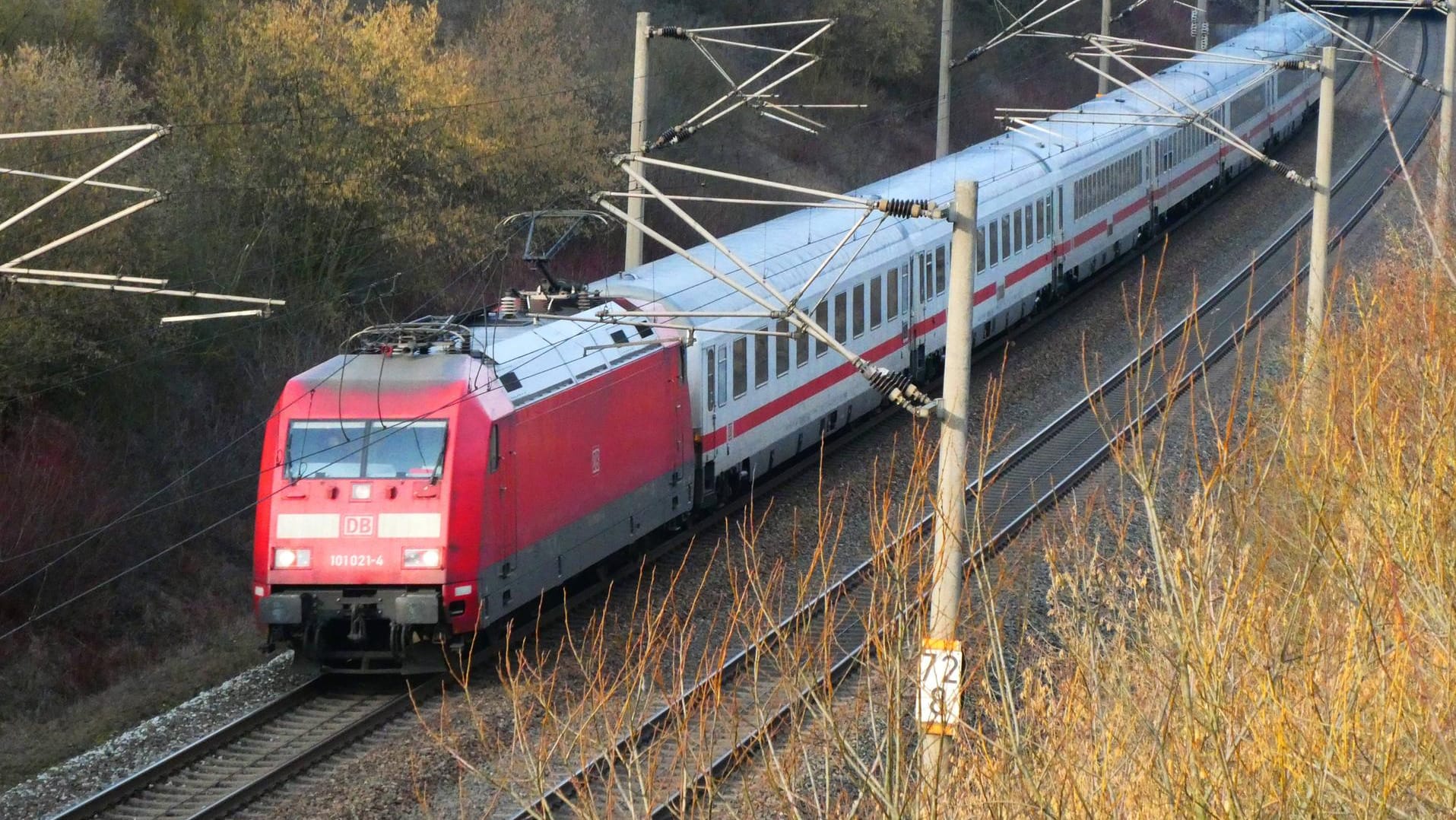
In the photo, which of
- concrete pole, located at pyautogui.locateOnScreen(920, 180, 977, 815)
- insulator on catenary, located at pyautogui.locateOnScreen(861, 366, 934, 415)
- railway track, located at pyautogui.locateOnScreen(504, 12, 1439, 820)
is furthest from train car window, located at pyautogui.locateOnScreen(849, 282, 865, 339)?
concrete pole, located at pyautogui.locateOnScreen(920, 180, 977, 815)

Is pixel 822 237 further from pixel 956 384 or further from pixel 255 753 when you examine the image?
pixel 956 384

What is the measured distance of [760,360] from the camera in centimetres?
2130

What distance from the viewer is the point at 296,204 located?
86.5ft

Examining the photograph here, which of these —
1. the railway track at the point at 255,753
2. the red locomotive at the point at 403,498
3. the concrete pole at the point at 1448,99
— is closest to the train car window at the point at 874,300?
the concrete pole at the point at 1448,99

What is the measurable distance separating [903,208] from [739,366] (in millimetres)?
9419

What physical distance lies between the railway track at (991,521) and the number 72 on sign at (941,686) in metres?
0.37

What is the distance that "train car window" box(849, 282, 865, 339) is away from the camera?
23500 mm

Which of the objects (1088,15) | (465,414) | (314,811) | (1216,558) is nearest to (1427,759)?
(1216,558)

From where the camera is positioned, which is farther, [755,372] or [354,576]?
[755,372]

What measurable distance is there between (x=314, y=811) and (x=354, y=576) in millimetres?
2611

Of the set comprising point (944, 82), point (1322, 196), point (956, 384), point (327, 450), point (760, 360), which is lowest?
point (760, 360)

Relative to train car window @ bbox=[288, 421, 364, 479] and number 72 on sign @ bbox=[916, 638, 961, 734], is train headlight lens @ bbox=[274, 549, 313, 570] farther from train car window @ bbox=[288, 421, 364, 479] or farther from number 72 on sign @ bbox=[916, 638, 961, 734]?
number 72 on sign @ bbox=[916, 638, 961, 734]

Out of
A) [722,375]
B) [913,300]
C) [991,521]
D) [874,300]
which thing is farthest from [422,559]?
[913,300]

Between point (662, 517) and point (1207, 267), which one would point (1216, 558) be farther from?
point (1207, 267)
